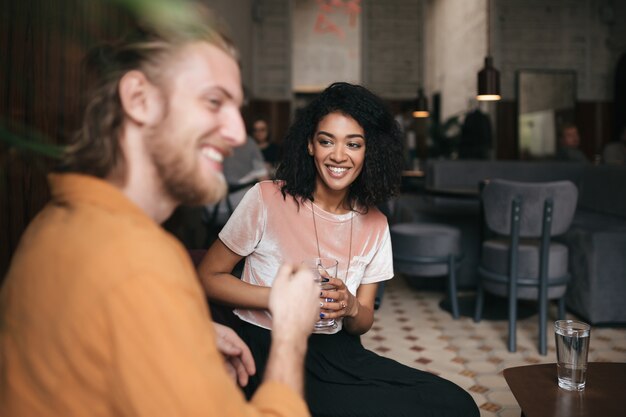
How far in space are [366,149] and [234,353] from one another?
1.03 m

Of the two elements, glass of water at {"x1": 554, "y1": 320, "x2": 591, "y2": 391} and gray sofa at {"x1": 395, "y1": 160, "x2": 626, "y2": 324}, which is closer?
glass of water at {"x1": 554, "y1": 320, "x2": 591, "y2": 391}

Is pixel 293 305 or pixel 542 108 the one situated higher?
pixel 542 108

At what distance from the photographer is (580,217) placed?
518 centimetres

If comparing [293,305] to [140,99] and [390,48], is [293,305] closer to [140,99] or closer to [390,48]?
[140,99]

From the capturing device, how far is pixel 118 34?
0.85 m

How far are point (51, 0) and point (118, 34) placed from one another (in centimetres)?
19

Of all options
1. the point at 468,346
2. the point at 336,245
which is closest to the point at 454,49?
the point at 468,346

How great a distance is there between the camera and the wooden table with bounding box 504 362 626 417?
64.3 inches

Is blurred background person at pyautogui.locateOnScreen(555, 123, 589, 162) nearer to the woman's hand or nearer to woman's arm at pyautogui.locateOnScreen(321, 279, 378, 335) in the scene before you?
woman's arm at pyautogui.locateOnScreen(321, 279, 378, 335)

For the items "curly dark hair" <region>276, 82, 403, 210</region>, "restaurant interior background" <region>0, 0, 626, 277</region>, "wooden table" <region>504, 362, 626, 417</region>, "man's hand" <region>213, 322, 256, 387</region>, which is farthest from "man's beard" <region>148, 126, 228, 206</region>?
"restaurant interior background" <region>0, 0, 626, 277</region>

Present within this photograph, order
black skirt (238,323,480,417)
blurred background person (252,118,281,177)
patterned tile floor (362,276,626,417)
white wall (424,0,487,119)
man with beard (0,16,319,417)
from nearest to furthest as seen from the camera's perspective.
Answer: man with beard (0,16,319,417)
black skirt (238,323,480,417)
patterned tile floor (362,276,626,417)
blurred background person (252,118,281,177)
white wall (424,0,487,119)

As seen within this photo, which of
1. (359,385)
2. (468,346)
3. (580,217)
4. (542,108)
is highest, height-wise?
(542,108)

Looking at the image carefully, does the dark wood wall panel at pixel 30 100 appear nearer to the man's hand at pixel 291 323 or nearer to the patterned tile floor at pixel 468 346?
the man's hand at pixel 291 323

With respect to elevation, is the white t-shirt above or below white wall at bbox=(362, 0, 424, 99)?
below
